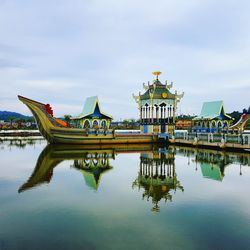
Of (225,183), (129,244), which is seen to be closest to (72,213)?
(129,244)

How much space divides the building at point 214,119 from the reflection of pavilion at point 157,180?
639 inches

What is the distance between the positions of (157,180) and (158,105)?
2182 centimetres

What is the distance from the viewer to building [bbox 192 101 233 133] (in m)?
35.5

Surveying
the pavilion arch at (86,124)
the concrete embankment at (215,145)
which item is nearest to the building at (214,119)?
the concrete embankment at (215,145)

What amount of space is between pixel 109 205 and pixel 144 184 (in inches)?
157

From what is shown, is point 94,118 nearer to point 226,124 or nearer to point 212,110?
point 212,110

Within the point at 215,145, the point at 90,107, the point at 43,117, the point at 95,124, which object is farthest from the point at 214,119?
the point at 43,117

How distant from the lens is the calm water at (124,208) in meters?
7.18

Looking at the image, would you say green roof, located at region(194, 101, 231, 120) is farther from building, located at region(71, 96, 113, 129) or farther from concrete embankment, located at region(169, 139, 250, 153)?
building, located at region(71, 96, 113, 129)

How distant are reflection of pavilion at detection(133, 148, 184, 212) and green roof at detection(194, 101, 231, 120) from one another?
16849 millimetres

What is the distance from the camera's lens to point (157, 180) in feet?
49.3

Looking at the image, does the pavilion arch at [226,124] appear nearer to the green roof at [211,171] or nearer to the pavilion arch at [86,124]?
the pavilion arch at [86,124]

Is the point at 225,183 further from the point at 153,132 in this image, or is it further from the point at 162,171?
the point at 153,132

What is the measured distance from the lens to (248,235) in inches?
294
